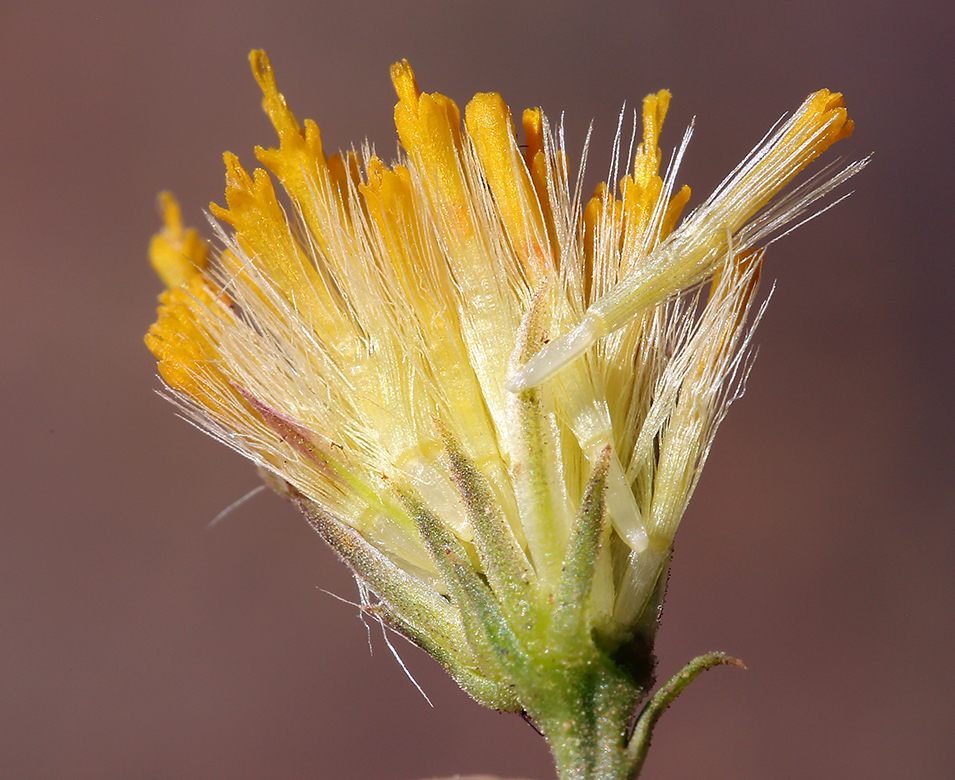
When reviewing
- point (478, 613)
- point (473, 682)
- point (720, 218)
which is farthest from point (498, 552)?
point (720, 218)

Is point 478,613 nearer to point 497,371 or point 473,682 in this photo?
point 473,682

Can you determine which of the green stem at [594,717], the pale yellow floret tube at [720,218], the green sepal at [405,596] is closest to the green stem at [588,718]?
the green stem at [594,717]

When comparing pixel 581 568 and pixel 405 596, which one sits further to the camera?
pixel 405 596

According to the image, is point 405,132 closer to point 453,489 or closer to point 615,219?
point 615,219

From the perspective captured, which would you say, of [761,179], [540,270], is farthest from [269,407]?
[761,179]

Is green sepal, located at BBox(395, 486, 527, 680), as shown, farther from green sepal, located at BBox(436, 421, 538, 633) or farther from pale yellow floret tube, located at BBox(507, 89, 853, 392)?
pale yellow floret tube, located at BBox(507, 89, 853, 392)

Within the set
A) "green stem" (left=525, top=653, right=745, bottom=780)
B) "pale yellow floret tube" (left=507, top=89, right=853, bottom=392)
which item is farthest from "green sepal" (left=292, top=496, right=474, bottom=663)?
"pale yellow floret tube" (left=507, top=89, right=853, bottom=392)

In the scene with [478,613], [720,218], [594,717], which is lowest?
[594,717]

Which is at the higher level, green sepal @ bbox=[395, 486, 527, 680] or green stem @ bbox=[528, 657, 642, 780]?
green sepal @ bbox=[395, 486, 527, 680]
